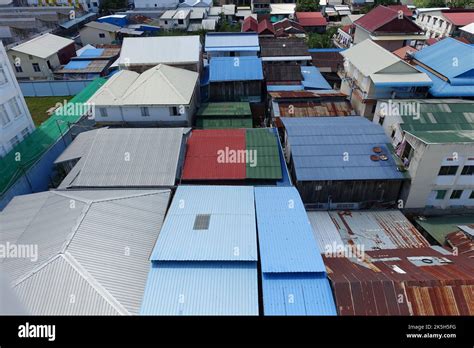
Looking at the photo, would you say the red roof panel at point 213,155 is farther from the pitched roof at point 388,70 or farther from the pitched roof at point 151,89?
the pitched roof at point 388,70

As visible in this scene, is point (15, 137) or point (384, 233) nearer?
point (384, 233)

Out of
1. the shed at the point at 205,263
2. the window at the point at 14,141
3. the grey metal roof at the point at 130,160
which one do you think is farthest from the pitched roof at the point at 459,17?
the window at the point at 14,141

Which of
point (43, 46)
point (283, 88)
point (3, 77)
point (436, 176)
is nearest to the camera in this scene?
point (436, 176)

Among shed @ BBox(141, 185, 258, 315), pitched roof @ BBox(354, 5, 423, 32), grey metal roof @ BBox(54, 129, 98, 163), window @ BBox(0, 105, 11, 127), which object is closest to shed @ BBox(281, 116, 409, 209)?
shed @ BBox(141, 185, 258, 315)

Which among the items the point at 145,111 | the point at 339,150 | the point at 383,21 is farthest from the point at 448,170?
the point at 383,21

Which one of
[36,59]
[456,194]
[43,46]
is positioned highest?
[43,46]

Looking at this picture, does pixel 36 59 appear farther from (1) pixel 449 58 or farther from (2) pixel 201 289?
(1) pixel 449 58
